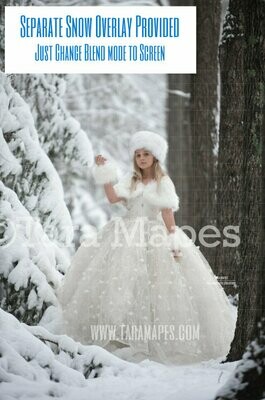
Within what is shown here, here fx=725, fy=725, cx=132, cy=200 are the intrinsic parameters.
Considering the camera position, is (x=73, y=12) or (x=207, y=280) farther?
(x=73, y=12)

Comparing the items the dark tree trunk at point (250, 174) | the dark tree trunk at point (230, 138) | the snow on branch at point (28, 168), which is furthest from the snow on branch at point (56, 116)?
the dark tree trunk at point (250, 174)

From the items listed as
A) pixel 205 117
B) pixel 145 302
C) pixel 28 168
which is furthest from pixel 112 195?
pixel 205 117

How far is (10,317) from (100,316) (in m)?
0.80

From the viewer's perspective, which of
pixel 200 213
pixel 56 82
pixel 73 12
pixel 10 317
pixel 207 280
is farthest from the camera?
pixel 200 213

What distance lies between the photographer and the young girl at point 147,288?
18.4ft

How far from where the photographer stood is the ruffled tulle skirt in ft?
18.4

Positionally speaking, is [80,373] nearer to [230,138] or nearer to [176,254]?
[176,254]

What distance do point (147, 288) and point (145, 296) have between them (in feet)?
0.23

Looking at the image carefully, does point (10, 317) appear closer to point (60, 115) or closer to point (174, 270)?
point (174, 270)

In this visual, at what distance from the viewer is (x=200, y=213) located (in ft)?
30.3

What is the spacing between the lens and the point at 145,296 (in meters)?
5.69

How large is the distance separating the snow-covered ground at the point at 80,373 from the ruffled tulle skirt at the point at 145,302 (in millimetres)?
208

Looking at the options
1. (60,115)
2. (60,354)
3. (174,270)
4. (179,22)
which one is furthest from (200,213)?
(60,354)

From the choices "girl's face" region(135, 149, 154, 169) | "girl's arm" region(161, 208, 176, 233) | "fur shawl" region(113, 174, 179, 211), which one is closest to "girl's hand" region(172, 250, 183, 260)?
"girl's arm" region(161, 208, 176, 233)
